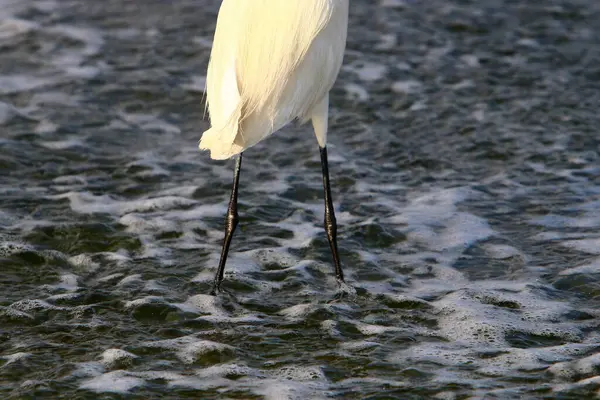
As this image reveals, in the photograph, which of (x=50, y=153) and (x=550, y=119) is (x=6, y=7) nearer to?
(x=50, y=153)

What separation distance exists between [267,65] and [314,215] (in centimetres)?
154

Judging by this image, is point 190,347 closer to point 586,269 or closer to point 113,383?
point 113,383

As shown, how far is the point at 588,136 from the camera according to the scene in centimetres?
684

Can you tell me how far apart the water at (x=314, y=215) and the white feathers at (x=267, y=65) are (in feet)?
2.74

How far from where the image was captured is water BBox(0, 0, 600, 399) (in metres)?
3.99

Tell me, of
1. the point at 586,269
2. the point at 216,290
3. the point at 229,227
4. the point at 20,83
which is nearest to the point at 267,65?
the point at 229,227

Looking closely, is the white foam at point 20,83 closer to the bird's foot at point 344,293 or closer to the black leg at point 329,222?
the black leg at point 329,222

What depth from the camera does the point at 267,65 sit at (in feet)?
14.6

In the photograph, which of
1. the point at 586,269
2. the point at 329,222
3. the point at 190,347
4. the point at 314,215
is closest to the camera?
the point at 190,347

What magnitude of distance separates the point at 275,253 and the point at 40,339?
1.48 m

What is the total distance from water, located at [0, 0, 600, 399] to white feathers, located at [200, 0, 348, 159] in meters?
0.83

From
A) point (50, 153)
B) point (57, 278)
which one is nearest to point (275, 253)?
point (57, 278)

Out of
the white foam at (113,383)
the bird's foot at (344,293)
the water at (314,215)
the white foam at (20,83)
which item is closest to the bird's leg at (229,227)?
the water at (314,215)

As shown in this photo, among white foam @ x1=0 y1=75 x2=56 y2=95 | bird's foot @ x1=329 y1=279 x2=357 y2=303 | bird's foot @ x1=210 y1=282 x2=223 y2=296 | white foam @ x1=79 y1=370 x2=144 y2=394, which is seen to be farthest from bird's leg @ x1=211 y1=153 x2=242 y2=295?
white foam @ x1=0 y1=75 x2=56 y2=95
